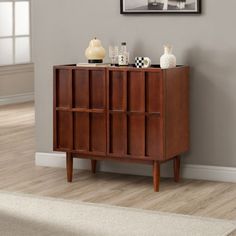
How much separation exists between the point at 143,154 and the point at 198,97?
65cm

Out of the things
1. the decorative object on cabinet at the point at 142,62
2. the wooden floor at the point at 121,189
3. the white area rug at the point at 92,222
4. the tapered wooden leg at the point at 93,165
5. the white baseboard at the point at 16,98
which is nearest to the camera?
the white area rug at the point at 92,222

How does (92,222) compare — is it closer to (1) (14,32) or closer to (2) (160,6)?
(2) (160,6)

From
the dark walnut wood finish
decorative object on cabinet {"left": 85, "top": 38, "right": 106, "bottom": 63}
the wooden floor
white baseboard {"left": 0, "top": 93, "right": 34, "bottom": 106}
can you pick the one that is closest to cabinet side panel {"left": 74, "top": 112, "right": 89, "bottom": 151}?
the dark walnut wood finish

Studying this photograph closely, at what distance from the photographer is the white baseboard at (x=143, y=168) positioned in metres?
5.63

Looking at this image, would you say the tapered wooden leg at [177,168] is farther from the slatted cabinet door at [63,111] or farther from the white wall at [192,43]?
the slatted cabinet door at [63,111]

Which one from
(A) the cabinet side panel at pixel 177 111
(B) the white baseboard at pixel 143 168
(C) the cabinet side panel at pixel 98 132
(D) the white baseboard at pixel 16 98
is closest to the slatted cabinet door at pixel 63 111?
(C) the cabinet side panel at pixel 98 132

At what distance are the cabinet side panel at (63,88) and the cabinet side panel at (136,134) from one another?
1.75 ft

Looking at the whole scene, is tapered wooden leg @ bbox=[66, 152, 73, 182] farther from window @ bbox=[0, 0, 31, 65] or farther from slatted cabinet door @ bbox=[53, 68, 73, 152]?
window @ bbox=[0, 0, 31, 65]

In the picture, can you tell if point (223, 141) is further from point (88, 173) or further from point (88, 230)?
point (88, 230)

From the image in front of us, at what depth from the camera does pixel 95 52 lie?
570 centimetres

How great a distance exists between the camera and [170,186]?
553 centimetres

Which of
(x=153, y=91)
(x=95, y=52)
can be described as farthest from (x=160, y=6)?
(x=153, y=91)

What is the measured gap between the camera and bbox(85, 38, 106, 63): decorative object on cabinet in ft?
18.7

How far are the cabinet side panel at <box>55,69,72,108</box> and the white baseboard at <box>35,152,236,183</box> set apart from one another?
0.66m
